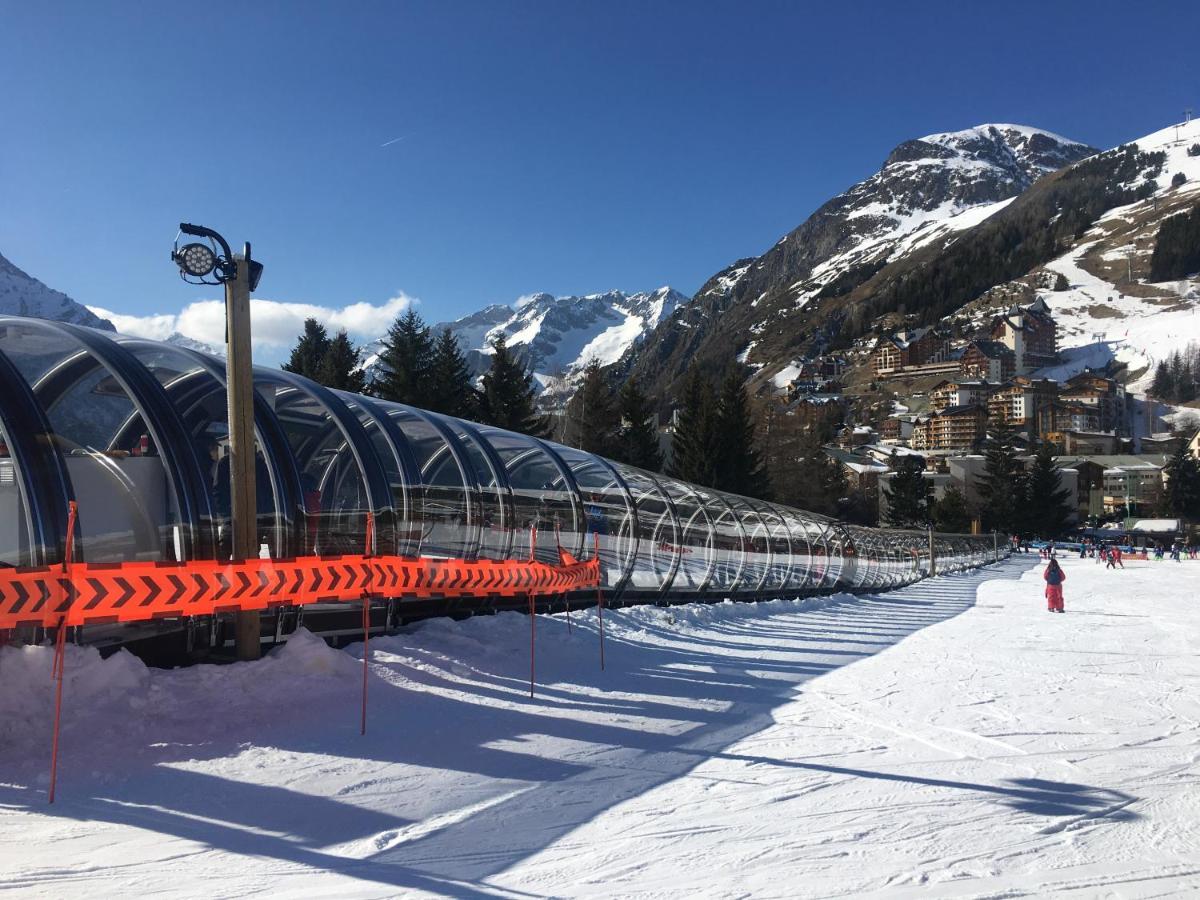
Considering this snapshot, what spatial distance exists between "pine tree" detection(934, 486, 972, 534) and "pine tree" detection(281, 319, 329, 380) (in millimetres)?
72256

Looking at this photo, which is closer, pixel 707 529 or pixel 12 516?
pixel 12 516

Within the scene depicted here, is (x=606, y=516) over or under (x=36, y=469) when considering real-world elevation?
under

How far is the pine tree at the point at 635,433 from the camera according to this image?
56625 millimetres

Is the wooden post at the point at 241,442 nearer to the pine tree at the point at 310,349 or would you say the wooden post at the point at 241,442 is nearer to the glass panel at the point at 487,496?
the glass panel at the point at 487,496

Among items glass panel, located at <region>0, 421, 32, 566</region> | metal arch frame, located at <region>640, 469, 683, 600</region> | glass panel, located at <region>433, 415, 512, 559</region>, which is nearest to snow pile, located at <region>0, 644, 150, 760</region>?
glass panel, located at <region>0, 421, 32, 566</region>

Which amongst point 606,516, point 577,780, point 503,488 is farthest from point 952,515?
point 577,780

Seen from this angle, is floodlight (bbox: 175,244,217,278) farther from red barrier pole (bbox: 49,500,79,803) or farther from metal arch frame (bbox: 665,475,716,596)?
metal arch frame (bbox: 665,475,716,596)

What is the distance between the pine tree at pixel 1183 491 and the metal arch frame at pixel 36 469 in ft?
430

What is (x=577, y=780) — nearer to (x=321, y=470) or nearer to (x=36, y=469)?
(x=36, y=469)

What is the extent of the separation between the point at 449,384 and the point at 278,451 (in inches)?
1551

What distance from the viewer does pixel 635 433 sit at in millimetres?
56781

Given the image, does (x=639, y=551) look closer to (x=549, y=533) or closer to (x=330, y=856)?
(x=549, y=533)

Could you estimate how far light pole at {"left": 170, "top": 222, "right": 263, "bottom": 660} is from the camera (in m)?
8.30

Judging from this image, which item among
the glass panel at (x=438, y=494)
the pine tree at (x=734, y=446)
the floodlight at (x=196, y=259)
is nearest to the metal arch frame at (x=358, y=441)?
the glass panel at (x=438, y=494)
